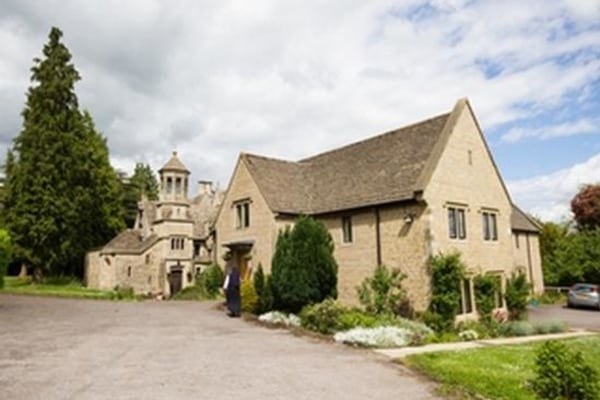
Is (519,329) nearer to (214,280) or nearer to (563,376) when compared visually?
(563,376)

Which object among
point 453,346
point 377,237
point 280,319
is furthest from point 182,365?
point 377,237

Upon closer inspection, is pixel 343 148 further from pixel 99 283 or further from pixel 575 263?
pixel 99 283

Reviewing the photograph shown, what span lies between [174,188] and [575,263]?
3350 cm

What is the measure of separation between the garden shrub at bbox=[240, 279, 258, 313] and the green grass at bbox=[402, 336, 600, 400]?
39.3 ft

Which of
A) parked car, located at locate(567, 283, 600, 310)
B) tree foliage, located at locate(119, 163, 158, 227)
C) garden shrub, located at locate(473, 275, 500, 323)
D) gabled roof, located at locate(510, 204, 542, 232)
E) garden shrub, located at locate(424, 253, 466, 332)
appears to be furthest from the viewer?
tree foliage, located at locate(119, 163, 158, 227)

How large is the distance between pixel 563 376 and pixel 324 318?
9839 mm

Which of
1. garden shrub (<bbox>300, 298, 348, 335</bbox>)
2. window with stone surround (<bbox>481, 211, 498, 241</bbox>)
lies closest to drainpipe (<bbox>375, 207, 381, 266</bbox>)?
garden shrub (<bbox>300, 298, 348, 335</bbox>)

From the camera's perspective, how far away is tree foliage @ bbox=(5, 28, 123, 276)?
4250cm

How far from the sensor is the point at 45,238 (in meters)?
42.6

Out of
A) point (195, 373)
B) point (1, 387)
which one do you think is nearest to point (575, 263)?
point (195, 373)

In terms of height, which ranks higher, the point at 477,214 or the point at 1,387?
the point at 477,214

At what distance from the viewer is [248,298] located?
77.7ft

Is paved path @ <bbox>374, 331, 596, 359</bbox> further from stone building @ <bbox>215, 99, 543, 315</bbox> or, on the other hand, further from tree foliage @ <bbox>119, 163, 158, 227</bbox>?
tree foliage @ <bbox>119, 163, 158, 227</bbox>

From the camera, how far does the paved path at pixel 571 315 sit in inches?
928
